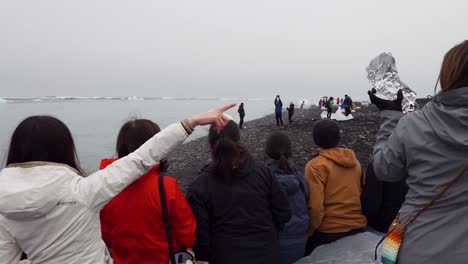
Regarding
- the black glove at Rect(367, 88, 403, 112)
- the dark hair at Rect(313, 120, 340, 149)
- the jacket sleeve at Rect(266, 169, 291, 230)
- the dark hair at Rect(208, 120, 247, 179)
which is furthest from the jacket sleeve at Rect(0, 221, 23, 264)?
the dark hair at Rect(313, 120, 340, 149)

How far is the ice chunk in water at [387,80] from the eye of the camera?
208 centimetres

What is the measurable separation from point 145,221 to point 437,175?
1791 mm

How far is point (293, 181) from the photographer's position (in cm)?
287

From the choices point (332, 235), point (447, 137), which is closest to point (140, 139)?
point (447, 137)

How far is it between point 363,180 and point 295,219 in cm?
81

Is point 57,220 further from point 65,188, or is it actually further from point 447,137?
point 447,137

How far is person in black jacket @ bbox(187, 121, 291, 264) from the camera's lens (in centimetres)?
238

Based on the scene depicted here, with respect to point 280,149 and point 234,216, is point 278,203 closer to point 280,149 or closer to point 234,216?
point 234,216

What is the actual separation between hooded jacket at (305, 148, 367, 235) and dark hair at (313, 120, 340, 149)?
0.19 feet

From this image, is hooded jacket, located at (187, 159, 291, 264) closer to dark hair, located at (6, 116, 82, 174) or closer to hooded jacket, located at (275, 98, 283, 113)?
dark hair, located at (6, 116, 82, 174)

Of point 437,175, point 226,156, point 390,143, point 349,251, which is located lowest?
point 349,251

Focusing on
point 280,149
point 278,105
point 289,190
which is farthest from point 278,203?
point 278,105

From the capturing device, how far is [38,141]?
1646mm

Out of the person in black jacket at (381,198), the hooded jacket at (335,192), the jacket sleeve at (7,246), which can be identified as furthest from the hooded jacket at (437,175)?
the jacket sleeve at (7,246)
